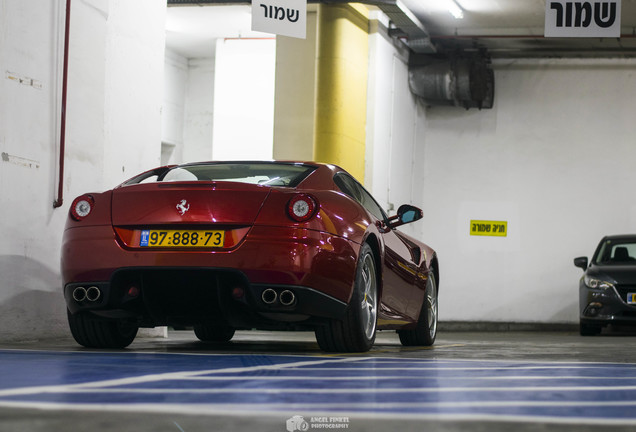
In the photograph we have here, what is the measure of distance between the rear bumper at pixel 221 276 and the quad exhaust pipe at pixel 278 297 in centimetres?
2

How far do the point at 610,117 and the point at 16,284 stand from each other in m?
14.5

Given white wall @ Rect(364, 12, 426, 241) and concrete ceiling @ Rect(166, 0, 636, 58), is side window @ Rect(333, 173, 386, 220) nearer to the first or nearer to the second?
white wall @ Rect(364, 12, 426, 241)

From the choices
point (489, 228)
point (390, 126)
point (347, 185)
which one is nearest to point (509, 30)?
point (390, 126)

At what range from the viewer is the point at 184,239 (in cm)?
511

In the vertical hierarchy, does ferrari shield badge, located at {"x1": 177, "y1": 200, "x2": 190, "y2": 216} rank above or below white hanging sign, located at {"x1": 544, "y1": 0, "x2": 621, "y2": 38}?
below

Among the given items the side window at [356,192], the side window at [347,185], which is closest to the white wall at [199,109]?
the side window at [356,192]

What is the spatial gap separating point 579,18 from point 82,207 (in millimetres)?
7455

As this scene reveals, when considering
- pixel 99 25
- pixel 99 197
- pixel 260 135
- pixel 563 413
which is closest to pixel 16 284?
pixel 99 197

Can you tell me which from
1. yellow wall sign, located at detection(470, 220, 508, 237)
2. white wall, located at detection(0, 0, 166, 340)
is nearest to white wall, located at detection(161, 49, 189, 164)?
yellow wall sign, located at detection(470, 220, 508, 237)

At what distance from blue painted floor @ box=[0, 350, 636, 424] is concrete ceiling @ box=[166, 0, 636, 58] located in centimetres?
1137

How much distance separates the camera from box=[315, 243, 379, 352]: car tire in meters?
5.49

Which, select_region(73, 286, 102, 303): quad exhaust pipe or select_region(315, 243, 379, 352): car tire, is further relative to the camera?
select_region(315, 243, 379, 352): car tire

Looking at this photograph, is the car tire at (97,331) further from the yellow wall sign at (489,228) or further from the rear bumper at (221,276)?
the yellow wall sign at (489,228)

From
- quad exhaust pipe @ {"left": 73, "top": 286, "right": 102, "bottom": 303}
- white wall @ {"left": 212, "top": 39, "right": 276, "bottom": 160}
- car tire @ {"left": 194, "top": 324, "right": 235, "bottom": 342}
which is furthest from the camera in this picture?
white wall @ {"left": 212, "top": 39, "right": 276, "bottom": 160}
